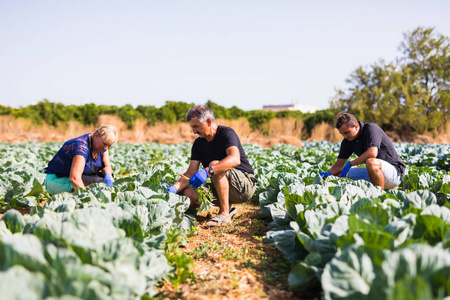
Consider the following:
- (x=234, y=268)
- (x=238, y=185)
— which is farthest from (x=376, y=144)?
(x=234, y=268)

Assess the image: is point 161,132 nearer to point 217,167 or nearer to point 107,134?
point 107,134

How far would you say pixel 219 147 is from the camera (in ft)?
13.5

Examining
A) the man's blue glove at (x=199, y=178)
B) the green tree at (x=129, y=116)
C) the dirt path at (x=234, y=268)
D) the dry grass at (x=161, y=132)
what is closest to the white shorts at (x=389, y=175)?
the dirt path at (x=234, y=268)

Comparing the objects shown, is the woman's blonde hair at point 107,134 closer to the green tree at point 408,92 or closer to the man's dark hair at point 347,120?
the man's dark hair at point 347,120

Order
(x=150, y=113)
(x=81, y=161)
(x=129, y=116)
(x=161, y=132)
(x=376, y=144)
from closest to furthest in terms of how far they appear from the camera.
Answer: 1. (x=81, y=161)
2. (x=376, y=144)
3. (x=161, y=132)
4. (x=129, y=116)
5. (x=150, y=113)

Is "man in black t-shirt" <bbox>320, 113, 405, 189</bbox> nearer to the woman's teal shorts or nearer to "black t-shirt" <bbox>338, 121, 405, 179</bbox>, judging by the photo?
"black t-shirt" <bbox>338, 121, 405, 179</bbox>

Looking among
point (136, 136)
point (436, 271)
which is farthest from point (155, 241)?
point (136, 136)

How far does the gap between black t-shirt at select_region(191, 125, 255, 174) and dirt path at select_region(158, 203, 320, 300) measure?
2.99 feet

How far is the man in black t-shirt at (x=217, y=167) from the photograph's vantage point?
377 centimetres

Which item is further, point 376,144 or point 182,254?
point 376,144

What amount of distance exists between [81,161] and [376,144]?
4.14 m

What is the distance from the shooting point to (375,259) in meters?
1.67

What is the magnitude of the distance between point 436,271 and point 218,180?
2.64 m

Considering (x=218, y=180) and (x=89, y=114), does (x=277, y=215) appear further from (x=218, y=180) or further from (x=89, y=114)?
(x=89, y=114)
